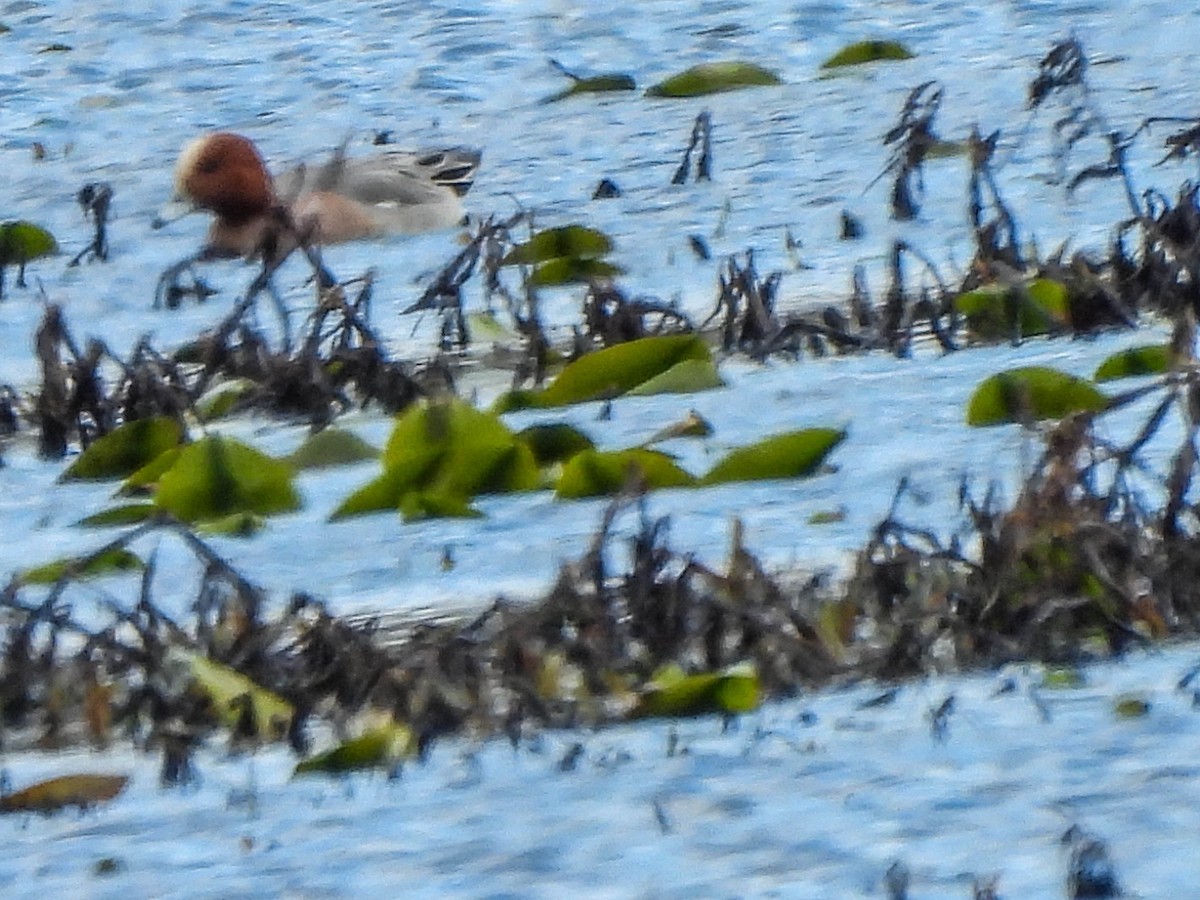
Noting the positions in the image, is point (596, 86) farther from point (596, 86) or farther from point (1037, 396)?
point (1037, 396)

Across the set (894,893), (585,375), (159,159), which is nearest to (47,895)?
(894,893)

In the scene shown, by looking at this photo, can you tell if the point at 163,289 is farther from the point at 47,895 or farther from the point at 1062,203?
the point at 47,895

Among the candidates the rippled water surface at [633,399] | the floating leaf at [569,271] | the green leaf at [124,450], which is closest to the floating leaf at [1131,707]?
the rippled water surface at [633,399]

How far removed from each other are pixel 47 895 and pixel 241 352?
2748 mm

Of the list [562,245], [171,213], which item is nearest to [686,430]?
[562,245]

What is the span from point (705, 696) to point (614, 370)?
1915mm

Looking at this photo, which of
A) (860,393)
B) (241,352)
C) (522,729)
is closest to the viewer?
(522,729)

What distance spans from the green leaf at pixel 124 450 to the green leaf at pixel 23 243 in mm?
2443

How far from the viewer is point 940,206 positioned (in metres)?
6.82

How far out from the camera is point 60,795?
114 inches

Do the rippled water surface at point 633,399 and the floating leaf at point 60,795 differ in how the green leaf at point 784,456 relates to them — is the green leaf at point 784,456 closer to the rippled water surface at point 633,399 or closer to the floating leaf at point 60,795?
the rippled water surface at point 633,399

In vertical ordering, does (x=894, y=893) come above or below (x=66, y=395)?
above

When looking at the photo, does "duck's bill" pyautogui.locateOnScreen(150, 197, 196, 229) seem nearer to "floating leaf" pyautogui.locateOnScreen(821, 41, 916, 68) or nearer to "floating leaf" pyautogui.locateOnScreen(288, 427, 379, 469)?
"floating leaf" pyautogui.locateOnScreen(821, 41, 916, 68)

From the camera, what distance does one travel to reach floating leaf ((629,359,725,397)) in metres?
4.86
